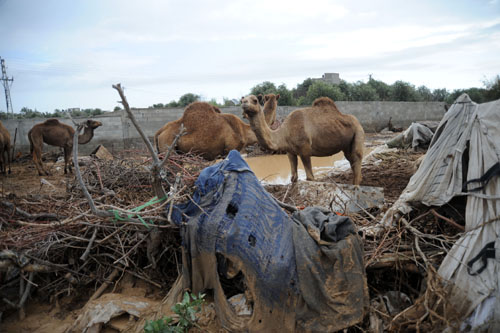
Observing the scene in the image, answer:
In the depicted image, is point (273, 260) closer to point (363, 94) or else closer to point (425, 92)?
point (363, 94)

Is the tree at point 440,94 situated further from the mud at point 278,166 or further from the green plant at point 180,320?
the green plant at point 180,320

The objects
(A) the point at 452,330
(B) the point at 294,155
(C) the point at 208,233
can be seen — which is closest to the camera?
(A) the point at 452,330

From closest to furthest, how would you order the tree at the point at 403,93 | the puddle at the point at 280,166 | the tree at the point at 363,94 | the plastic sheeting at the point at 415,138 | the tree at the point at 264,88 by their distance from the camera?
the puddle at the point at 280,166, the plastic sheeting at the point at 415,138, the tree at the point at 264,88, the tree at the point at 363,94, the tree at the point at 403,93

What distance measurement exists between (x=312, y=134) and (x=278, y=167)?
508 centimetres

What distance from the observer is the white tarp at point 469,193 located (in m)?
2.54

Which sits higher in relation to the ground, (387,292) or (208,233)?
(208,233)

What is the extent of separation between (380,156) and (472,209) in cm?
899

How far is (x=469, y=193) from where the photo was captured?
2881 millimetres

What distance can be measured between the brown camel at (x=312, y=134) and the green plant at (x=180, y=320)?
14.3ft

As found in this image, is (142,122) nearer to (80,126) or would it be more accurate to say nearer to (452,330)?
(80,126)

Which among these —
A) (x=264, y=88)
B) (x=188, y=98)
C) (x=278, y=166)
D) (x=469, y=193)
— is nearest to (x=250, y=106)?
(x=469, y=193)

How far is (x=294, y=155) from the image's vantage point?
761 centimetres

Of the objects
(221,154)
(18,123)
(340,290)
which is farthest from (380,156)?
(18,123)

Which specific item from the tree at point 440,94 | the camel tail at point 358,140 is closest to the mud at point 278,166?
the camel tail at point 358,140
